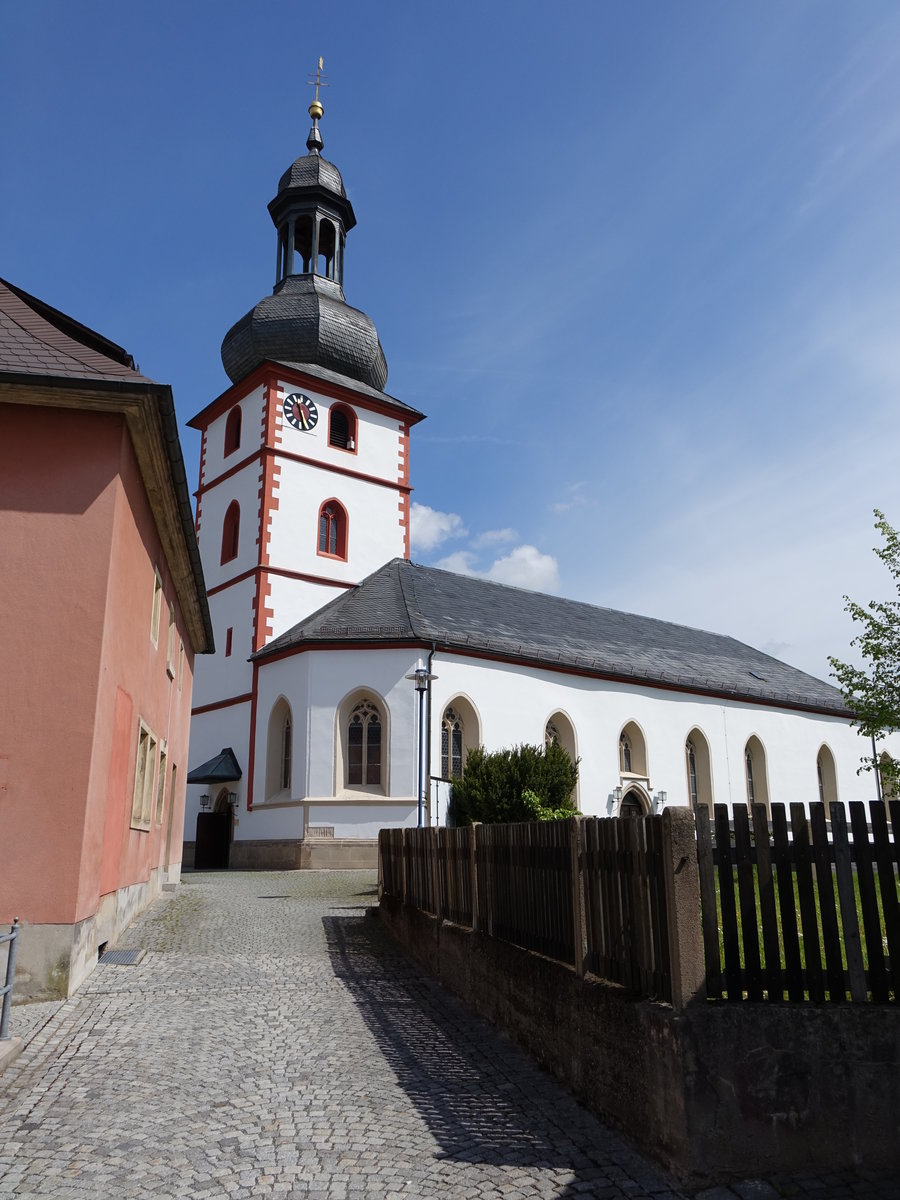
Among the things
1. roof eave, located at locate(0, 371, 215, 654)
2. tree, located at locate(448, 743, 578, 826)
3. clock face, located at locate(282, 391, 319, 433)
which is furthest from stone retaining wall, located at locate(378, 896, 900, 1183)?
clock face, located at locate(282, 391, 319, 433)

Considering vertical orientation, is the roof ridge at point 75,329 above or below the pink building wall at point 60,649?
above

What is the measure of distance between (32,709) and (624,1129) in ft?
19.5

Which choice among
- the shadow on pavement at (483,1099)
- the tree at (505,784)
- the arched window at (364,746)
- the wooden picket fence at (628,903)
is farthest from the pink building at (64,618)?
the arched window at (364,746)

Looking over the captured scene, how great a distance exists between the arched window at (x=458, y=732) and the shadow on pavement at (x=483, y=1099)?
16.3 meters

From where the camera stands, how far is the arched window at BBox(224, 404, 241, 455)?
32.1m

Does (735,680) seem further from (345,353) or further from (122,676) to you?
(122,676)

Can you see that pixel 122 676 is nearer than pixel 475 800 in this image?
Yes

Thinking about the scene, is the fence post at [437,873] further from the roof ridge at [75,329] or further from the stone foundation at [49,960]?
the roof ridge at [75,329]

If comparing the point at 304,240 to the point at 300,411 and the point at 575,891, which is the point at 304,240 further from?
the point at 575,891

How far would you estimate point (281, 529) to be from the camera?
95.0 ft

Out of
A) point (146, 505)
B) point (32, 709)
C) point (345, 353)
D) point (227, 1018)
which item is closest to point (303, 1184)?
point (227, 1018)

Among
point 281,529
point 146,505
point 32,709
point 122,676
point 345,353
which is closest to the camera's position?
point 32,709

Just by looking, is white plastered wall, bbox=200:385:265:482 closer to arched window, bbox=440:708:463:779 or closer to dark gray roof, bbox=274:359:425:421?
dark gray roof, bbox=274:359:425:421

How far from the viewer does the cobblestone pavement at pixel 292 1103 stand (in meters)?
4.06
